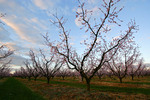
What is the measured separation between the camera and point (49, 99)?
9.81 meters

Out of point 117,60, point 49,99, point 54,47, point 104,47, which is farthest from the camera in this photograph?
point 117,60

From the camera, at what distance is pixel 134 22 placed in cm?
1103

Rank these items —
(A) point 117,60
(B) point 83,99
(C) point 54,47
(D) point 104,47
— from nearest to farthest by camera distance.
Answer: (B) point 83,99
(C) point 54,47
(D) point 104,47
(A) point 117,60

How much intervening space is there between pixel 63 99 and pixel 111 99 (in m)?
4.41

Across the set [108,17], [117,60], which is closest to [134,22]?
[108,17]

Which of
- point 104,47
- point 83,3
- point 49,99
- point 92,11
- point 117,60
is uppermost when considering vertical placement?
point 83,3

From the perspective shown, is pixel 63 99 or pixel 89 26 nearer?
pixel 63 99

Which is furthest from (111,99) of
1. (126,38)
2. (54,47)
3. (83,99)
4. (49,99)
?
(54,47)

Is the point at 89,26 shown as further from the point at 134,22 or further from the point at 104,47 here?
the point at 104,47

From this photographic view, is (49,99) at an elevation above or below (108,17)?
below

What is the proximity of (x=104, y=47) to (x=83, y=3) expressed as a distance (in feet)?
35.4

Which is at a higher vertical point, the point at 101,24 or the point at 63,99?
the point at 101,24

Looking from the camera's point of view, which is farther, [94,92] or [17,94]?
[94,92]

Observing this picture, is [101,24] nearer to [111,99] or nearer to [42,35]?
[111,99]
